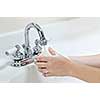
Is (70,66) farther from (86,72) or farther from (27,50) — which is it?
(27,50)

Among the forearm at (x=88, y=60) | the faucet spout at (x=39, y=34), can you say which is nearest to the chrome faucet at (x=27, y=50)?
the faucet spout at (x=39, y=34)

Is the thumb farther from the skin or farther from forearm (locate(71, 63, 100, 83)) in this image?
forearm (locate(71, 63, 100, 83))

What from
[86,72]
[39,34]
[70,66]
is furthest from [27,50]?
[86,72]

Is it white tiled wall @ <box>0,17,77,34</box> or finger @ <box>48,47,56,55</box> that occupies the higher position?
white tiled wall @ <box>0,17,77,34</box>

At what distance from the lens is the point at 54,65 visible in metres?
1.74

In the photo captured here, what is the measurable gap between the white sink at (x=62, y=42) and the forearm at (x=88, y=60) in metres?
0.02

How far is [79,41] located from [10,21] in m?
0.43

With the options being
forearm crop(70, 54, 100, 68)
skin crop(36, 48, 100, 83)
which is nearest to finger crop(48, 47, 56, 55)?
skin crop(36, 48, 100, 83)

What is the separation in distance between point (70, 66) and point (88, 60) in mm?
114

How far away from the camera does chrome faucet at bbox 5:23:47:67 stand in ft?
5.66

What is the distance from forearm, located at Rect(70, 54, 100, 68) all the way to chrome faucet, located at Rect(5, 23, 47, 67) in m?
0.21

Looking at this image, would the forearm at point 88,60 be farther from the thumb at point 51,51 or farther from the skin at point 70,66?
the thumb at point 51,51
